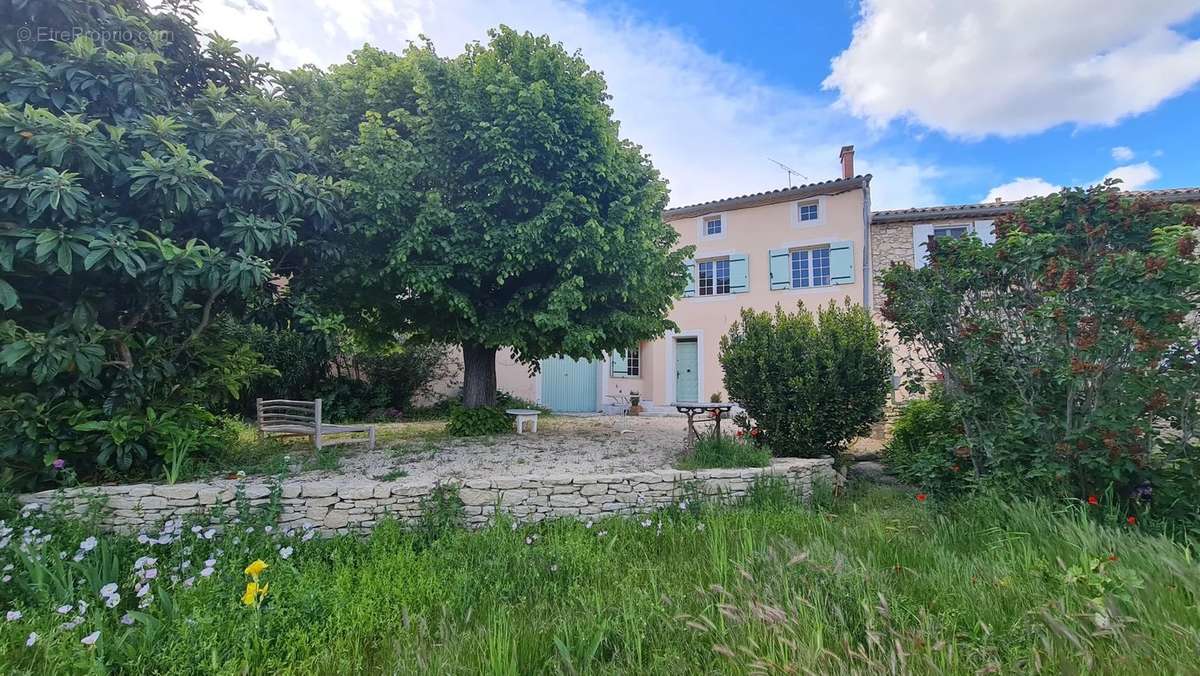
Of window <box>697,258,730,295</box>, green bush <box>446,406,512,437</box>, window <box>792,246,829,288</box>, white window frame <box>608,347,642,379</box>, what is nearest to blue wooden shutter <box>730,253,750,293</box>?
window <box>697,258,730,295</box>

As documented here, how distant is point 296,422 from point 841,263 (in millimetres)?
12223

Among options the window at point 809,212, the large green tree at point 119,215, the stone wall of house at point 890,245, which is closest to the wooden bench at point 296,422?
the large green tree at point 119,215

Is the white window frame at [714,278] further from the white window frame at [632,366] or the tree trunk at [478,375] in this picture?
the tree trunk at [478,375]

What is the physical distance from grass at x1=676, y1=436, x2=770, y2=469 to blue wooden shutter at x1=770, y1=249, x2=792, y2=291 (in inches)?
340

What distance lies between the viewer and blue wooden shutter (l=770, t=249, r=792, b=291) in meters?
13.0

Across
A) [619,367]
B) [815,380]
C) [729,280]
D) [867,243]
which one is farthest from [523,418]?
[867,243]

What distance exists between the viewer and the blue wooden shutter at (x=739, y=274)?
44.2ft

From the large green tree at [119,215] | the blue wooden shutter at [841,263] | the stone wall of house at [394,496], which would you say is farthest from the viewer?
the blue wooden shutter at [841,263]

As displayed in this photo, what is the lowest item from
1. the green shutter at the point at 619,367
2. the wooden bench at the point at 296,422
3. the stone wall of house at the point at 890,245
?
the wooden bench at the point at 296,422

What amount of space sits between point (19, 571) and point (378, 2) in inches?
251

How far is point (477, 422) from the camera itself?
24.3 ft

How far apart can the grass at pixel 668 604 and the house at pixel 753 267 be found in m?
8.35

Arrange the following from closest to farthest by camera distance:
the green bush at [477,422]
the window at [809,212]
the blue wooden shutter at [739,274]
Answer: the green bush at [477,422]
the window at [809,212]
the blue wooden shutter at [739,274]

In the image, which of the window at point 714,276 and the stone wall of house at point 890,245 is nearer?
the stone wall of house at point 890,245
